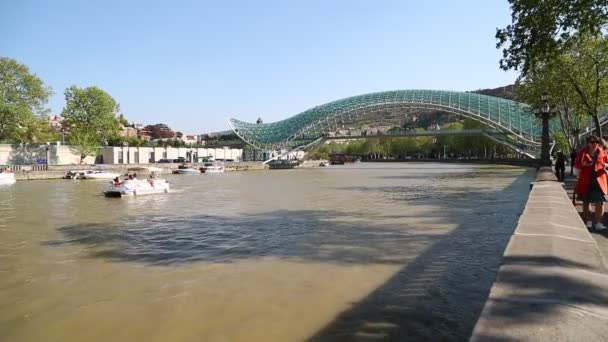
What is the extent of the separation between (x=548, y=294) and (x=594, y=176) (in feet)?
22.1

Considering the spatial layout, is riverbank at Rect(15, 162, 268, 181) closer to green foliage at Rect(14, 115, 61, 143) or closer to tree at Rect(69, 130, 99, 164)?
tree at Rect(69, 130, 99, 164)

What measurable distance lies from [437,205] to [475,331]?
18224mm

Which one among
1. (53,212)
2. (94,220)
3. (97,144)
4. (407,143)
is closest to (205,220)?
(94,220)

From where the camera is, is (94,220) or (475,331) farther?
(94,220)

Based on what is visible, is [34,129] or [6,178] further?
[34,129]

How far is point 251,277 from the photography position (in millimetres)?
8359

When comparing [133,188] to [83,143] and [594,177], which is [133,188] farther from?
[83,143]

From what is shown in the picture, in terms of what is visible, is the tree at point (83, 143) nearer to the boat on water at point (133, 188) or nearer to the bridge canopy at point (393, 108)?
the boat on water at point (133, 188)

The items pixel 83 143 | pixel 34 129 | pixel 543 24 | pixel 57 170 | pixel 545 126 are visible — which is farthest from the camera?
pixel 83 143

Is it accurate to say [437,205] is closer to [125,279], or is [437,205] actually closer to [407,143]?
[125,279]

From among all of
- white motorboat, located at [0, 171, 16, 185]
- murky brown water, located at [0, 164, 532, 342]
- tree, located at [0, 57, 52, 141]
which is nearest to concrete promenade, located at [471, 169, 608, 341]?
murky brown water, located at [0, 164, 532, 342]

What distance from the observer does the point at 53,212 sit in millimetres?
20656

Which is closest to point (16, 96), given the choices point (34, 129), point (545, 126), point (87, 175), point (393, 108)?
point (34, 129)

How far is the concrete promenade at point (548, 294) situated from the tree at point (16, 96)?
67.4 m
